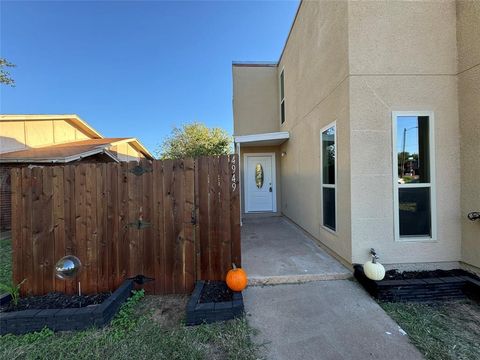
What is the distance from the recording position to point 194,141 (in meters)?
20.5

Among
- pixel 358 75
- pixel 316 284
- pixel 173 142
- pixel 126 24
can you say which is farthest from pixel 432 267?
pixel 173 142

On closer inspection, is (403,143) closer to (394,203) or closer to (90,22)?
(394,203)

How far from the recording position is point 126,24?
7.21m

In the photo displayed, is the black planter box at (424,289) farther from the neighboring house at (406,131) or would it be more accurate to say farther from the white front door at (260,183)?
the white front door at (260,183)

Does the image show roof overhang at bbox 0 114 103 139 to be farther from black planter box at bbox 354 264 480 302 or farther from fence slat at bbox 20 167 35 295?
black planter box at bbox 354 264 480 302

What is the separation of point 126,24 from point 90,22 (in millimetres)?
1032

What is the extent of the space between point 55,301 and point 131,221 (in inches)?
48.3

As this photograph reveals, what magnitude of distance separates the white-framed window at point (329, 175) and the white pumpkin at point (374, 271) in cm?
93

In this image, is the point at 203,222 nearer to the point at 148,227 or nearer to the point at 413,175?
the point at 148,227

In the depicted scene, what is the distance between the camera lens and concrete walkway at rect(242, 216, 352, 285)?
309 cm

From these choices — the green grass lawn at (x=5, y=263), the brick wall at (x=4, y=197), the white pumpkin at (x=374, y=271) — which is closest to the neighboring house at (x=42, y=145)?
the brick wall at (x=4, y=197)

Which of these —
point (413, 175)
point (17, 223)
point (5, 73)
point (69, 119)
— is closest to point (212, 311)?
point (17, 223)

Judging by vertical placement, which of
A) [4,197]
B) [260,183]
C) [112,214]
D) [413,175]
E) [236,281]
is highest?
[413,175]

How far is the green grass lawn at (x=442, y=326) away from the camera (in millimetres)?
1858
